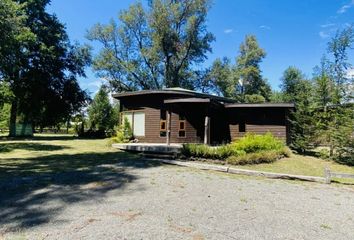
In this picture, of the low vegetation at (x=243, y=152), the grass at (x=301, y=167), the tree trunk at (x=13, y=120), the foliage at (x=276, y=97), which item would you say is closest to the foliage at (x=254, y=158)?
the low vegetation at (x=243, y=152)

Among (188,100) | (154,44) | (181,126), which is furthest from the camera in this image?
(154,44)

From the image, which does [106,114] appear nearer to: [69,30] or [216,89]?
[69,30]

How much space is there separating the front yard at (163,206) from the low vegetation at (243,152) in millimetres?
2309

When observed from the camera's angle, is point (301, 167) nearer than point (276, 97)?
Yes

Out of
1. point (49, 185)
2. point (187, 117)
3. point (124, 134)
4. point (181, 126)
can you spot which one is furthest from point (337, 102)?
point (49, 185)

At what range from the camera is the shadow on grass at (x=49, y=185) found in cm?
512

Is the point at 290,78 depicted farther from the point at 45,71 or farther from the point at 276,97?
the point at 45,71

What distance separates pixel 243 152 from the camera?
41.4 feet

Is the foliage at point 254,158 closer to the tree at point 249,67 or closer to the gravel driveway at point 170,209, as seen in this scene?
the gravel driveway at point 170,209

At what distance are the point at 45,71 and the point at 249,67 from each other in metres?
27.9

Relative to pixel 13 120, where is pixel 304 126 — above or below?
below

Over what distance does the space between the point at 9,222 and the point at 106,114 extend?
32050 millimetres

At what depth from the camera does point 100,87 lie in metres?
37.3

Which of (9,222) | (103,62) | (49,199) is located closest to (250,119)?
(49,199)
